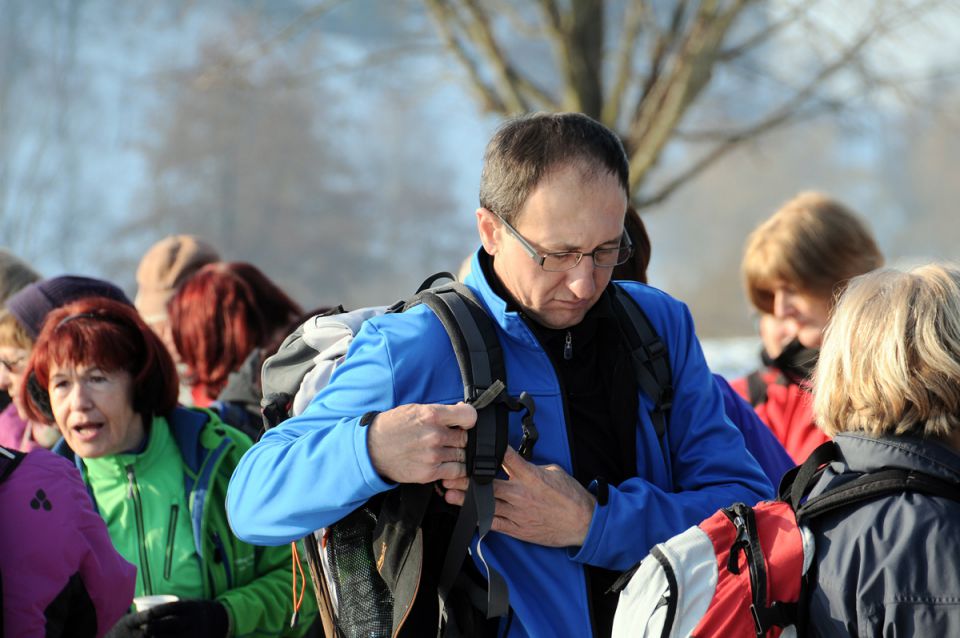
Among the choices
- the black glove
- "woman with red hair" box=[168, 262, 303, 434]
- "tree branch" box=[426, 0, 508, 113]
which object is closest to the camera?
the black glove

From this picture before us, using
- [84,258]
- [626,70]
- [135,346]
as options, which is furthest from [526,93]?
[84,258]

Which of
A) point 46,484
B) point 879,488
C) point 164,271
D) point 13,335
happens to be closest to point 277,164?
point 164,271

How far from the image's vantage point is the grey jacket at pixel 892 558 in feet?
6.08

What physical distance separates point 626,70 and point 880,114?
3037 millimetres

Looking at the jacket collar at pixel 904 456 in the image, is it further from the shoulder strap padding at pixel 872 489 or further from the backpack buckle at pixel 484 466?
the backpack buckle at pixel 484 466

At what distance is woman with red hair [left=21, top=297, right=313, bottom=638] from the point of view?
11.1 feet

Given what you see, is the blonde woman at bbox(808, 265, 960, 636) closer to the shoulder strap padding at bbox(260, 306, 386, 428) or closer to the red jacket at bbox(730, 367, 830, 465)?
the shoulder strap padding at bbox(260, 306, 386, 428)

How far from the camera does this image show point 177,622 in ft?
10.4

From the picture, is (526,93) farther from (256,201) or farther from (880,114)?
(256,201)

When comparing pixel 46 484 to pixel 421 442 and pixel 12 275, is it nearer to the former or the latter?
pixel 421 442

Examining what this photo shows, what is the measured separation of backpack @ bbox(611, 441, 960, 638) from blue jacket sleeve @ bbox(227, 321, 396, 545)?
55 cm

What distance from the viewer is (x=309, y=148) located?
25.6 metres

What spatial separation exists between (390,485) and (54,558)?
115 cm

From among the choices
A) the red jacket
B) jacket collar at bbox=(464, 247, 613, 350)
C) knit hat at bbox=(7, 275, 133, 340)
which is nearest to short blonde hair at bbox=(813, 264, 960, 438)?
jacket collar at bbox=(464, 247, 613, 350)
